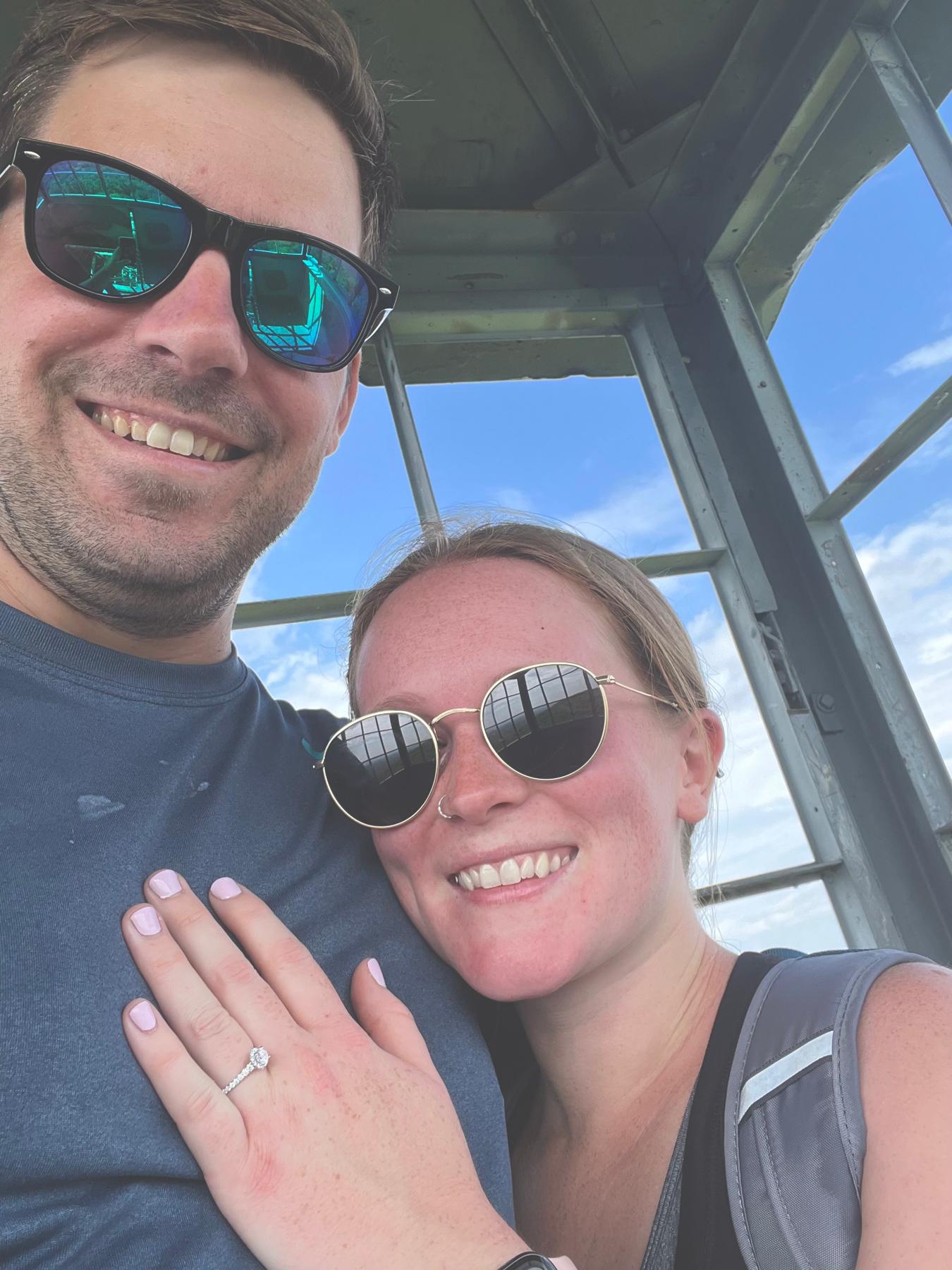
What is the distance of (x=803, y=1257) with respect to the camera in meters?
0.87

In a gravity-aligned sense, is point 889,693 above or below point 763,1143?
above

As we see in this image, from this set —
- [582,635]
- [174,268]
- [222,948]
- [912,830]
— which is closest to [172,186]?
[174,268]

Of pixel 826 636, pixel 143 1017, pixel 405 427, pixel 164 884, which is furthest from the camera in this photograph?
pixel 405 427

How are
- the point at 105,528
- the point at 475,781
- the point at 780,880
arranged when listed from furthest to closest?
1. the point at 780,880
2. the point at 475,781
3. the point at 105,528

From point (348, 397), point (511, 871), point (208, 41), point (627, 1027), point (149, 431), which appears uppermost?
point (208, 41)

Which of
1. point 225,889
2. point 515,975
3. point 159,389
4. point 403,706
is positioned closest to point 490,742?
point 403,706

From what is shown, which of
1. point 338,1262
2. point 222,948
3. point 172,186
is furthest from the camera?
point 172,186

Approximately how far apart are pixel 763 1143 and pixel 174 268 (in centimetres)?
125

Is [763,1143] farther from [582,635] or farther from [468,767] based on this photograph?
[582,635]

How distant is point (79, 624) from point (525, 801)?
63cm

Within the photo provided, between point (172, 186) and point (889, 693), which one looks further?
point (889, 693)

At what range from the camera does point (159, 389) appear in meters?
1.19

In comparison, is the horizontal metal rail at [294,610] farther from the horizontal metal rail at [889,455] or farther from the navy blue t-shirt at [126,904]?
the horizontal metal rail at [889,455]

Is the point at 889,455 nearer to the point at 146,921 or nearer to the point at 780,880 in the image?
the point at 780,880
